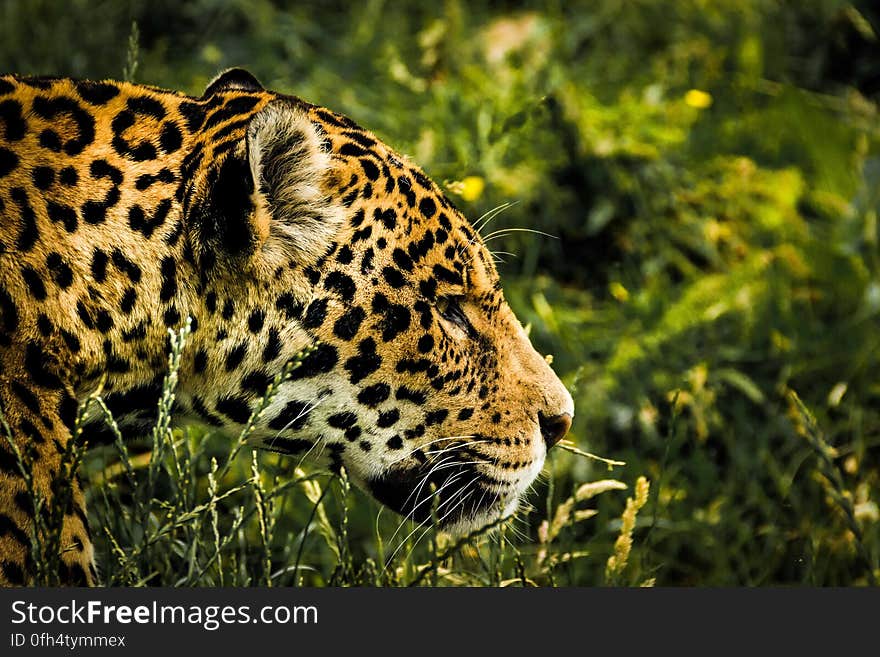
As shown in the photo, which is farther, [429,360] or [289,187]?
[429,360]

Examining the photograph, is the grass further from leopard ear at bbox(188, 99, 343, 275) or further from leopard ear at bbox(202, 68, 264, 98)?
leopard ear at bbox(202, 68, 264, 98)

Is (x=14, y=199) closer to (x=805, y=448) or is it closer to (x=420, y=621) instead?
(x=420, y=621)

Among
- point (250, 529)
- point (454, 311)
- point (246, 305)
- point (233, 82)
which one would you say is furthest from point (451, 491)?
point (250, 529)

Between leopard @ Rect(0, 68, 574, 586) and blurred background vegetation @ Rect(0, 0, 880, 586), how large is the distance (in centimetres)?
57

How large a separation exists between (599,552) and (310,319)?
7.37ft

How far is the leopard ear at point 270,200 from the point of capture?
2.64 m

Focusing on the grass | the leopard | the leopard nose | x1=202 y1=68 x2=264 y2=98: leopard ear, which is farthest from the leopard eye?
x1=202 y1=68 x2=264 y2=98: leopard ear

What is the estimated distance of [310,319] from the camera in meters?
2.85

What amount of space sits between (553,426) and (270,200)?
1.06m

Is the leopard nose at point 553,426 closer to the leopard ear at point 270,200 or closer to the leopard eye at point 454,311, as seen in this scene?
the leopard eye at point 454,311

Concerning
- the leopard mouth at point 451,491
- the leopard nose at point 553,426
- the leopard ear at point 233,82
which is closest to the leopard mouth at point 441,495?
the leopard mouth at point 451,491

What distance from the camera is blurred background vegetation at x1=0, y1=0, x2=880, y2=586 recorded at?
475 cm

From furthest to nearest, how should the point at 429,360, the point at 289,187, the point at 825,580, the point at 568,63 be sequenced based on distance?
the point at 568,63 → the point at 825,580 → the point at 429,360 → the point at 289,187

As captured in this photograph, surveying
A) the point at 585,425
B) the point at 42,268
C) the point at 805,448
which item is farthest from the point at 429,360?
the point at 805,448
